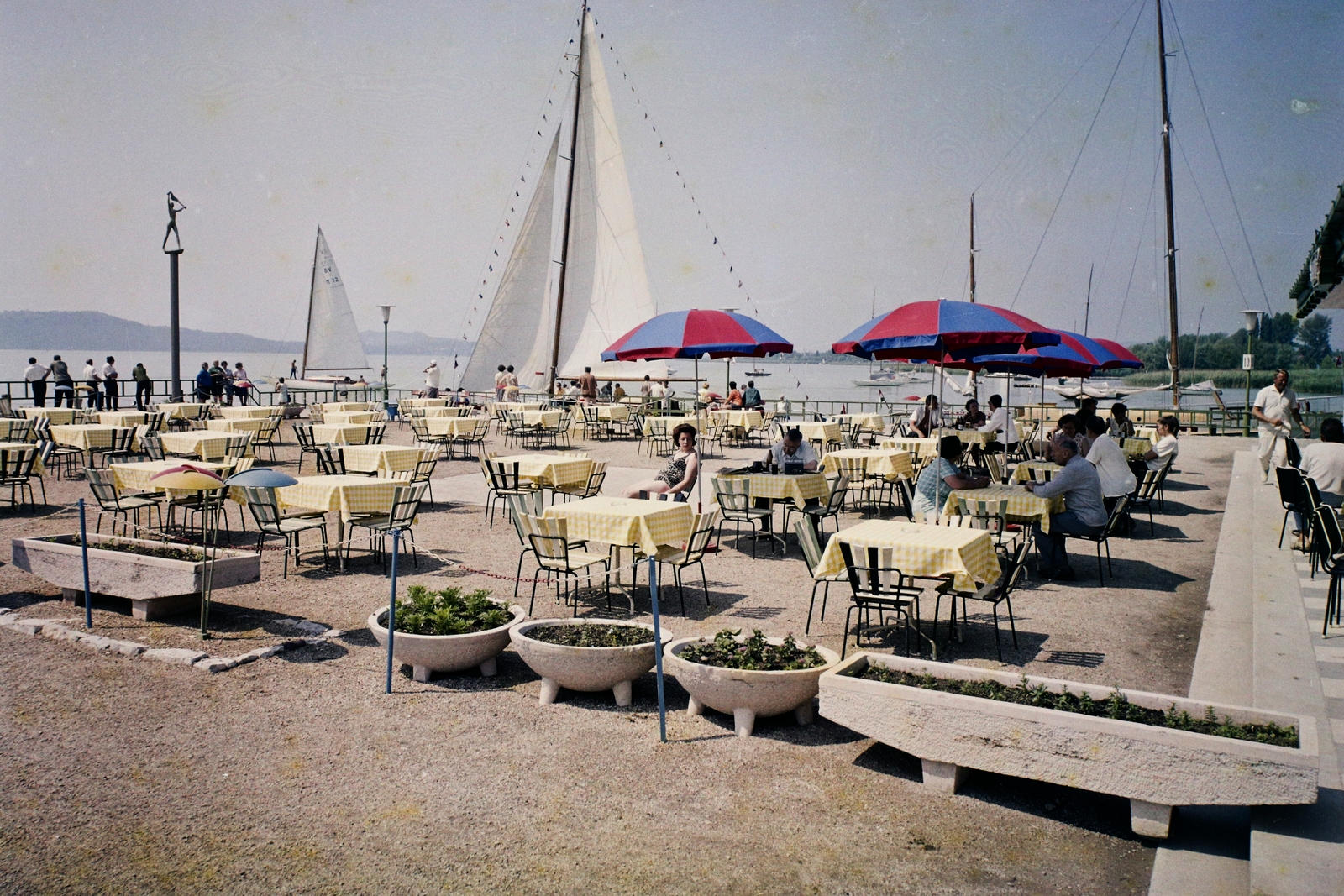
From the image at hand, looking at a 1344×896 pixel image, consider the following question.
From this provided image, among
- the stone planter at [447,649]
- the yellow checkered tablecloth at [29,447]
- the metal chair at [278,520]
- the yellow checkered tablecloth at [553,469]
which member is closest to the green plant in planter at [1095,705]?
the stone planter at [447,649]

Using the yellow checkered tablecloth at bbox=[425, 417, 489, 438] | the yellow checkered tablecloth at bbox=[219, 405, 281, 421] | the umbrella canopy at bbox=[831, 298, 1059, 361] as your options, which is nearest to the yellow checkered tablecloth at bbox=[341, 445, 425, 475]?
the yellow checkered tablecloth at bbox=[425, 417, 489, 438]

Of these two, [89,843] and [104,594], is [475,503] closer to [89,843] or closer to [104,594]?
[104,594]

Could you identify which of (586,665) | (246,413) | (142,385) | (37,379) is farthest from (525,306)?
(586,665)

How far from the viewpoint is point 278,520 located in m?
9.13

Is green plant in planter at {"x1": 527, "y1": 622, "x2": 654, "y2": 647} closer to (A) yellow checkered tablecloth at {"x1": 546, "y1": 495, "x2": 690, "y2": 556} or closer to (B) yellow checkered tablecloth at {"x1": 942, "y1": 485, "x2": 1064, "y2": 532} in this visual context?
(A) yellow checkered tablecloth at {"x1": 546, "y1": 495, "x2": 690, "y2": 556}

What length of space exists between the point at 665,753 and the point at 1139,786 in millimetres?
2232

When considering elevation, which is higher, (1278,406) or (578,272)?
(578,272)

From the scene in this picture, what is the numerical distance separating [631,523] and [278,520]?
3.66 meters

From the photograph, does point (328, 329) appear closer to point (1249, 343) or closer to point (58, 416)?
point (58, 416)

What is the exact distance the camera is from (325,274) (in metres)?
44.2

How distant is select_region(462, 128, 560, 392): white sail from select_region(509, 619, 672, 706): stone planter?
26.3m

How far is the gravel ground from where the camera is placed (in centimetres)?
388

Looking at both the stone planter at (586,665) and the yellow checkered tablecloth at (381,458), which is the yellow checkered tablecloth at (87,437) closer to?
the yellow checkered tablecloth at (381,458)

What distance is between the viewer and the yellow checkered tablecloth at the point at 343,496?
9.34 meters
